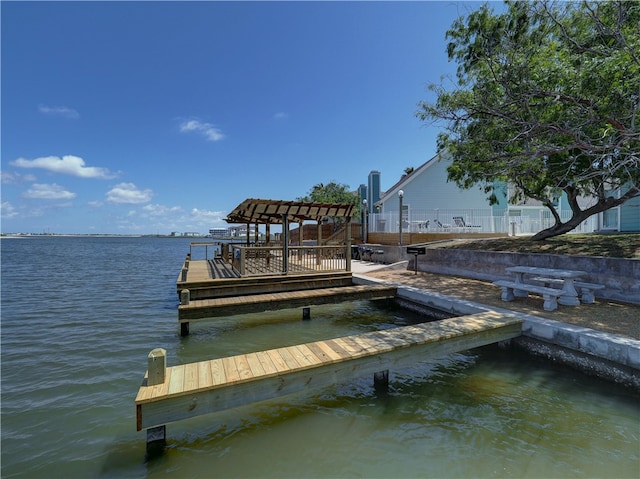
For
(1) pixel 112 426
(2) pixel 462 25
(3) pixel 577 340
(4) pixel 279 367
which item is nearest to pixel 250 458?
(4) pixel 279 367

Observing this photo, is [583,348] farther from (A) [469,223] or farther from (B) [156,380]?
(A) [469,223]

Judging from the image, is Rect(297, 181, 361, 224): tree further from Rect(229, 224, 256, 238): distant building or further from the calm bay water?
the calm bay water

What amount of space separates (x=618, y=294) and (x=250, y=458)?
8422 millimetres

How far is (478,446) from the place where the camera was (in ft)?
11.6

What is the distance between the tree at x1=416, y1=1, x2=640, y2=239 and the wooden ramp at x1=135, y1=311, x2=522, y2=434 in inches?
198

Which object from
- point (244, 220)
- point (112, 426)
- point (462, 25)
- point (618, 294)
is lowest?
point (112, 426)

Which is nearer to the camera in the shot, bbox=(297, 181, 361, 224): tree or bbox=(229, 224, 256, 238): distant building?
bbox=(229, 224, 256, 238): distant building

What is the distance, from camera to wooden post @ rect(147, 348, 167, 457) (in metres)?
3.50

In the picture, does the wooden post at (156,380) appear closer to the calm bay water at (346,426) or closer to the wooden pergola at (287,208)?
the calm bay water at (346,426)

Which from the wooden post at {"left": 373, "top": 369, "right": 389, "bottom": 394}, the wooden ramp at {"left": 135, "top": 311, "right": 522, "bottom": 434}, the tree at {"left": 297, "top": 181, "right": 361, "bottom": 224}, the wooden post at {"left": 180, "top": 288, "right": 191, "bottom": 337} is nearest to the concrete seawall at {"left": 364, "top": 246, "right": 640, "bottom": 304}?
the wooden ramp at {"left": 135, "top": 311, "right": 522, "bottom": 434}

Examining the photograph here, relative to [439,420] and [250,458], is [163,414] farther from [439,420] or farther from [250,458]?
[439,420]

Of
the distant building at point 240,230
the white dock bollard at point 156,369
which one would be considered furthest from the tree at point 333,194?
the white dock bollard at point 156,369

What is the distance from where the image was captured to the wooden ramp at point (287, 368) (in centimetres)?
335

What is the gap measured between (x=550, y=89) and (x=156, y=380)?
9.44 meters
